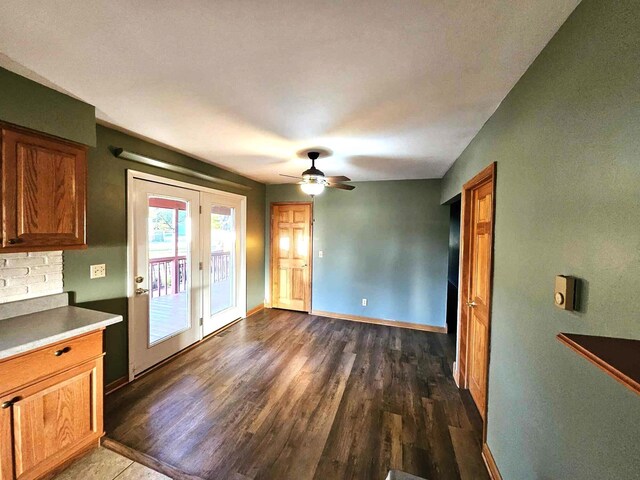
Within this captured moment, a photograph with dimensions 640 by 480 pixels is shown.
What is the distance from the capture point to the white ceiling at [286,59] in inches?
40.9

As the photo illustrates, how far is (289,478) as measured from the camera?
1626 millimetres

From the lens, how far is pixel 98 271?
7.54 feet

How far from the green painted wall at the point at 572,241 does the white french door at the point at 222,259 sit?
335 centimetres

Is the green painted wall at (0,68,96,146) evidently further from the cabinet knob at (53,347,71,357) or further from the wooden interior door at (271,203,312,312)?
the wooden interior door at (271,203,312,312)

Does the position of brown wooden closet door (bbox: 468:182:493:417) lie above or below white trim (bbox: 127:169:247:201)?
below

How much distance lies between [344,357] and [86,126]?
337 centimetres

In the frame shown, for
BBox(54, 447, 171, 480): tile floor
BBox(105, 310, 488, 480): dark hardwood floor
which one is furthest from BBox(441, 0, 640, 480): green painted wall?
BBox(54, 447, 171, 480): tile floor

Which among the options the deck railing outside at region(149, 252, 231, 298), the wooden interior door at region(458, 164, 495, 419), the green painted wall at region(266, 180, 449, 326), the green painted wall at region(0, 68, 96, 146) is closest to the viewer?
the green painted wall at region(0, 68, 96, 146)

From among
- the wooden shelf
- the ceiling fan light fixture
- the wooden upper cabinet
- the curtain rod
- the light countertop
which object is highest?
the curtain rod

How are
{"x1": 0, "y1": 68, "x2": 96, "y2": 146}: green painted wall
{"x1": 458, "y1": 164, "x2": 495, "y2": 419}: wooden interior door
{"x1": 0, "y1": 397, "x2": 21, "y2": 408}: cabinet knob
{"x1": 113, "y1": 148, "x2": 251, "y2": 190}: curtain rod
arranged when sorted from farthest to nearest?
{"x1": 113, "y1": 148, "x2": 251, "y2": 190}: curtain rod, {"x1": 458, "y1": 164, "x2": 495, "y2": 419}: wooden interior door, {"x1": 0, "y1": 68, "x2": 96, "y2": 146}: green painted wall, {"x1": 0, "y1": 397, "x2": 21, "y2": 408}: cabinet knob

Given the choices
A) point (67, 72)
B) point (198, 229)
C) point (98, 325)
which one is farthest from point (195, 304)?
point (67, 72)

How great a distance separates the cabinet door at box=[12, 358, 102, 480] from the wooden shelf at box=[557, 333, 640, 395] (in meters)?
2.48

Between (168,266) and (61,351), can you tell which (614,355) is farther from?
(168,266)

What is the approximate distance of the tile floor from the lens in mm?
1607
